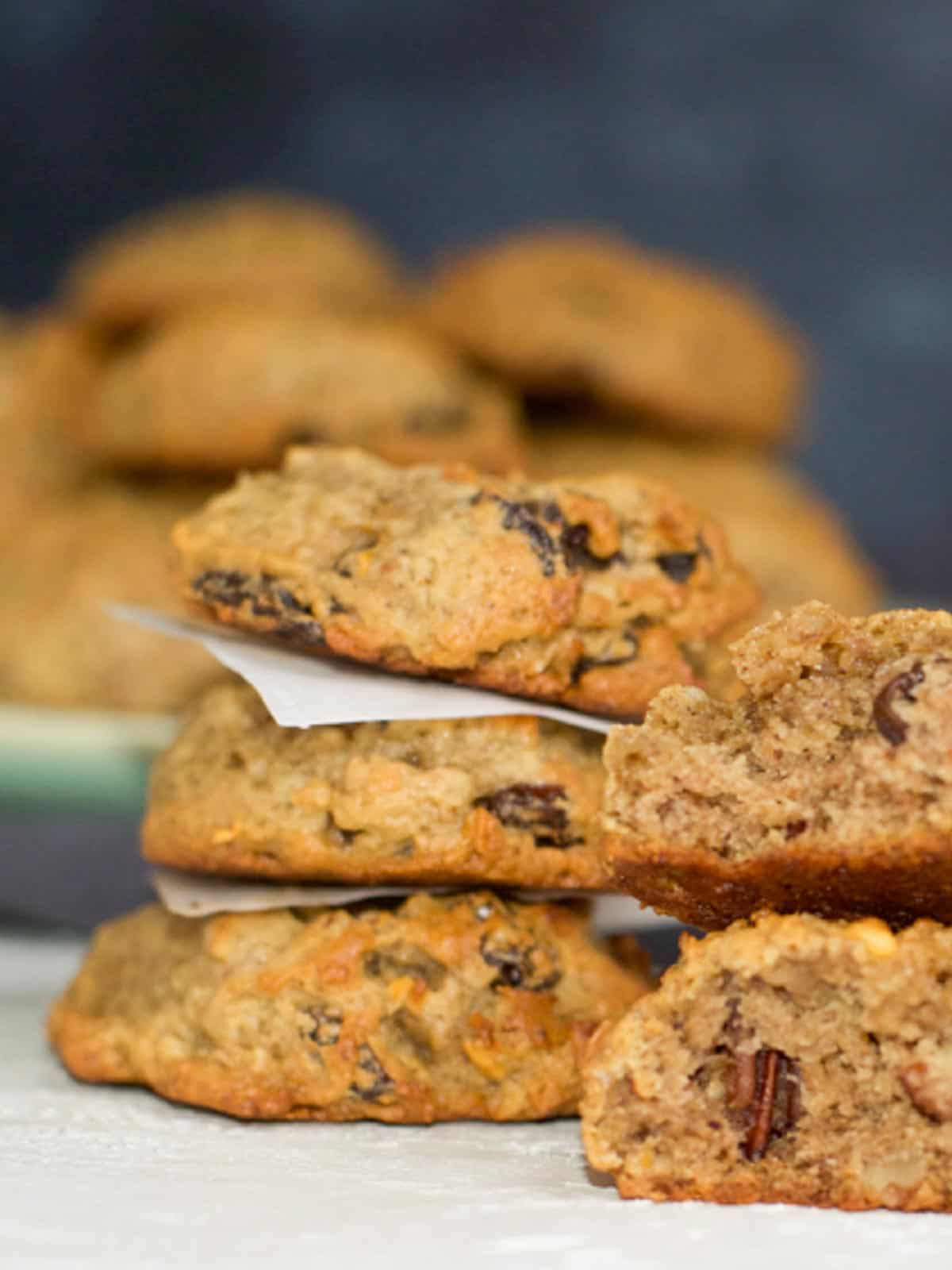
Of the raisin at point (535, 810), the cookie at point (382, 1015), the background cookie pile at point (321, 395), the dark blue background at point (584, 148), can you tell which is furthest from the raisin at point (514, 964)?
the dark blue background at point (584, 148)

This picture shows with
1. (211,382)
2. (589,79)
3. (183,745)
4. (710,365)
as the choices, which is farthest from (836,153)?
(183,745)

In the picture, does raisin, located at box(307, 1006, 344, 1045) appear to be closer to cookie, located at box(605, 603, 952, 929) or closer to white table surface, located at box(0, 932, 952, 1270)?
white table surface, located at box(0, 932, 952, 1270)

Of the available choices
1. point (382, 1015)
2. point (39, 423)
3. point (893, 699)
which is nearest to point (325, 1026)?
point (382, 1015)

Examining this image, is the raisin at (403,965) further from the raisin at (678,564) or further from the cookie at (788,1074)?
the raisin at (678,564)

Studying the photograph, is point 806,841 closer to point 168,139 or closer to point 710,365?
point 710,365

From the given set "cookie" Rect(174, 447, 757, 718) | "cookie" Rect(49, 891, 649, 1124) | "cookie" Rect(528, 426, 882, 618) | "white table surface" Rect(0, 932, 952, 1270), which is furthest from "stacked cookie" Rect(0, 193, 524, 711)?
"white table surface" Rect(0, 932, 952, 1270)
